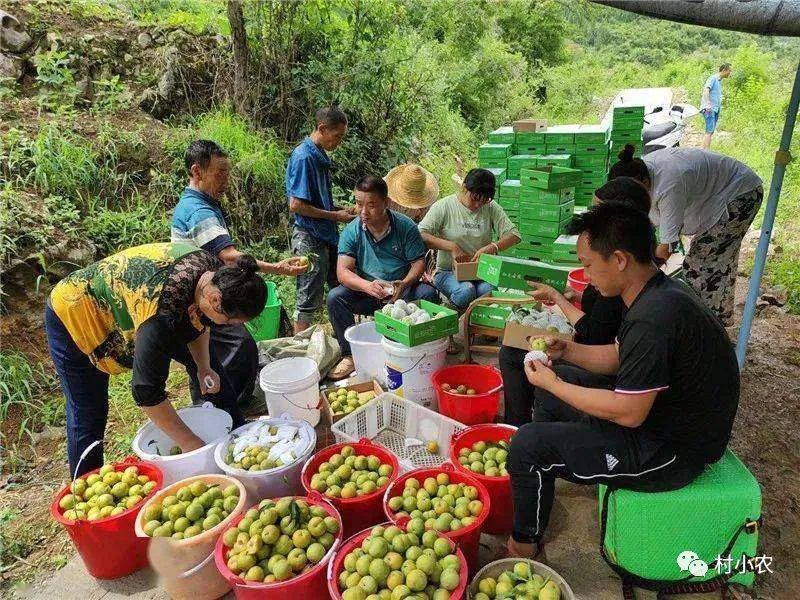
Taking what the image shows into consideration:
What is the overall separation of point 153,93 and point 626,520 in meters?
7.45

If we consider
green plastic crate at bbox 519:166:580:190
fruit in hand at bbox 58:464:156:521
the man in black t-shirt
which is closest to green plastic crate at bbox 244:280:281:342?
fruit in hand at bbox 58:464:156:521

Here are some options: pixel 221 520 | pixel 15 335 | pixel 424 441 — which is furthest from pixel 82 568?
pixel 15 335

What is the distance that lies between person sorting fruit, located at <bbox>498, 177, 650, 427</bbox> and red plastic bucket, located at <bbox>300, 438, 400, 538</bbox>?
0.94 meters

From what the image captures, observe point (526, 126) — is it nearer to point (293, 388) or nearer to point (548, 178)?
point (548, 178)

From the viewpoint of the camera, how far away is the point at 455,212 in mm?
4707

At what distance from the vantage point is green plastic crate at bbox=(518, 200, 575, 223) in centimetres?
582

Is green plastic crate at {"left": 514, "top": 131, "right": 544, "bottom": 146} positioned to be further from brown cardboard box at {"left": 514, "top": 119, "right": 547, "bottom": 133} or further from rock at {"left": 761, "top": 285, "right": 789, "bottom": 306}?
rock at {"left": 761, "top": 285, "right": 789, "bottom": 306}

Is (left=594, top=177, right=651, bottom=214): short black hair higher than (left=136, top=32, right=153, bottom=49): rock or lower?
lower

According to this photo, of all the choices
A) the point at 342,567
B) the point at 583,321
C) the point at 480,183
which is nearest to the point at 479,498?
the point at 342,567

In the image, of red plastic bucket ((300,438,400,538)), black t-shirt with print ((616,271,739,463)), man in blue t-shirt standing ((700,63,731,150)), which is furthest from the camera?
man in blue t-shirt standing ((700,63,731,150))

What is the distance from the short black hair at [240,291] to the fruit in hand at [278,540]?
0.92m

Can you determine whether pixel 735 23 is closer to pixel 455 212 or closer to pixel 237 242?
pixel 455 212

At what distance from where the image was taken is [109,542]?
2.46 meters

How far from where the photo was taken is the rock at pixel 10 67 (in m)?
5.73
